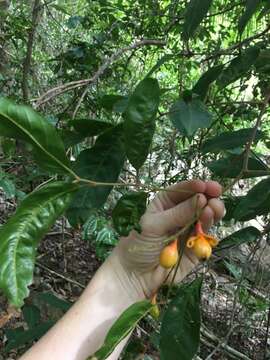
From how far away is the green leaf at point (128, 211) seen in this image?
0.78 metres

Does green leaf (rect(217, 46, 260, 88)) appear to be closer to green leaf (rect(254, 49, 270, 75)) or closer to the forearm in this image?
green leaf (rect(254, 49, 270, 75))

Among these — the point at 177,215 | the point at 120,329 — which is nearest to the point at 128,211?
the point at 177,215

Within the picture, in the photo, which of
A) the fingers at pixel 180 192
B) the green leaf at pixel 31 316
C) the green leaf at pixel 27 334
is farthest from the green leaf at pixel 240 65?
the green leaf at pixel 31 316

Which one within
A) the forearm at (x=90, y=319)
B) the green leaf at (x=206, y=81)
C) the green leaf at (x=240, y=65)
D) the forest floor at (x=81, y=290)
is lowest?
the forest floor at (x=81, y=290)

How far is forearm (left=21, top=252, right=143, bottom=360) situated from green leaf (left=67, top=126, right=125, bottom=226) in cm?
15

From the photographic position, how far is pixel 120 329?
65cm

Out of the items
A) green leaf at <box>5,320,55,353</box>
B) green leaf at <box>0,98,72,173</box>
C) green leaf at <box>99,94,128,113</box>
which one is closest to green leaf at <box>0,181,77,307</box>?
green leaf at <box>0,98,72,173</box>

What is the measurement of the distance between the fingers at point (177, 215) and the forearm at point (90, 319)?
17 cm

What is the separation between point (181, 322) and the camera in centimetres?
80

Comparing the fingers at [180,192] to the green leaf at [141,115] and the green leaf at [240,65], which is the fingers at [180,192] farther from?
the green leaf at [240,65]

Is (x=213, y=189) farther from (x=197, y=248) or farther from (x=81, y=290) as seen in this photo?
(x=81, y=290)

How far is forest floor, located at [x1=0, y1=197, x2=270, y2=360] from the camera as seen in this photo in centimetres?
213

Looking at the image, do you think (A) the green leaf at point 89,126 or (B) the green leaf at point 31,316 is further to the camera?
(B) the green leaf at point 31,316

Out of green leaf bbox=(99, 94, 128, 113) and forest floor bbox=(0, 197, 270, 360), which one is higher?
green leaf bbox=(99, 94, 128, 113)
